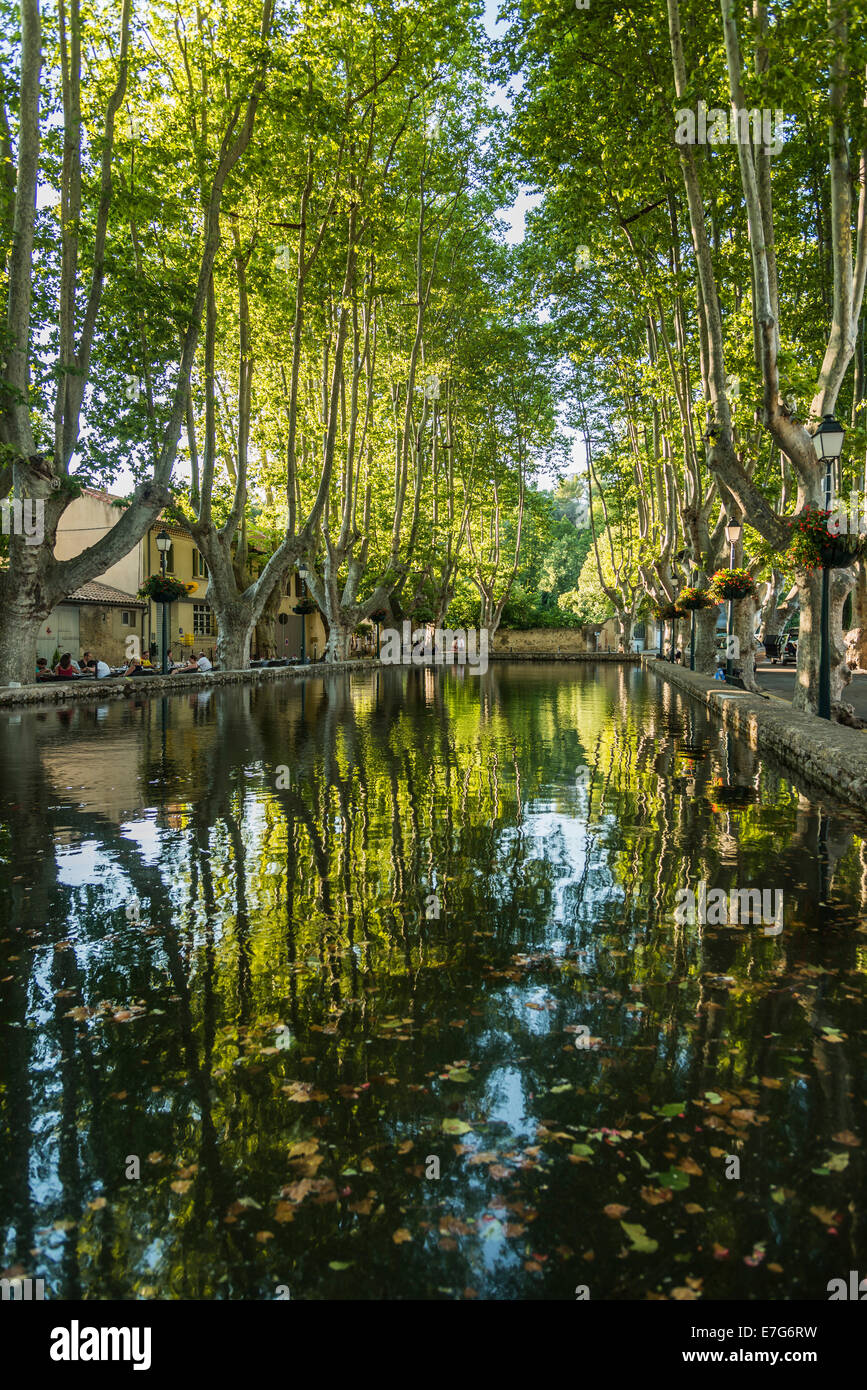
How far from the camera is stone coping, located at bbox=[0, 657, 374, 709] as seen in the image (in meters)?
18.9

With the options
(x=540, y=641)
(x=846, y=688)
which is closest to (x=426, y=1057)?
(x=846, y=688)

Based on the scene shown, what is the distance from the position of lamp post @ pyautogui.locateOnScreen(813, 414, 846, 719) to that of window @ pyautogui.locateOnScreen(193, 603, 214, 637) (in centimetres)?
3646

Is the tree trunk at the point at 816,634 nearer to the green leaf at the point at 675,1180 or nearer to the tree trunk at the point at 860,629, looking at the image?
the green leaf at the point at 675,1180

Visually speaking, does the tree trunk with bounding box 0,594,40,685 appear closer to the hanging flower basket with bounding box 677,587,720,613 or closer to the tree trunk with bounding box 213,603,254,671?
the tree trunk with bounding box 213,603,254,671

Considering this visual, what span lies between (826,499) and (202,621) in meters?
37.6

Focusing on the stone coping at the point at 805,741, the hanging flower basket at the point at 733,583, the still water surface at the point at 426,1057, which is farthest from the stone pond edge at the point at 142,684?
the hanging flower basket at the point at 733,583

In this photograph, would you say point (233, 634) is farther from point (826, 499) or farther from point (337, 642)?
point (826, 499)

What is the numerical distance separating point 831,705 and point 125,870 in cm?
1247

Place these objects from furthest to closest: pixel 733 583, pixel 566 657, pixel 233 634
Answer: pixel 566 657 < pixel 233 634 < pixel 733 583

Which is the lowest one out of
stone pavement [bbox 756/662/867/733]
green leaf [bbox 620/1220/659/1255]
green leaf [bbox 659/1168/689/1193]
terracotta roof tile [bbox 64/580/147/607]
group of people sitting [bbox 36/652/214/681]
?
stone pavement [bbox 756/662/867/733]

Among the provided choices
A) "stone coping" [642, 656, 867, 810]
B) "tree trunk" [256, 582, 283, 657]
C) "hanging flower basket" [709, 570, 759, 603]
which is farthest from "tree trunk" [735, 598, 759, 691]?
"tree trunk" [256, 582, 283, 657]

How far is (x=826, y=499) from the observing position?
13039mm
